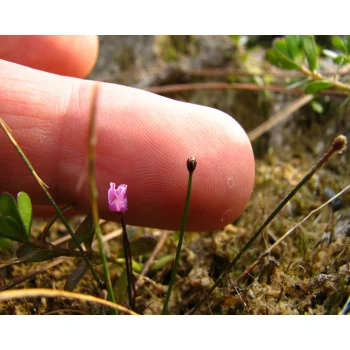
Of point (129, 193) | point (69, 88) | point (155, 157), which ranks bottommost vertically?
point (129, 193)

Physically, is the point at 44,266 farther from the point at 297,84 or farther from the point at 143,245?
the point at 297,84

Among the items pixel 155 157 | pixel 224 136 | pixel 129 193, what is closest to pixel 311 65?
pixel 224 136

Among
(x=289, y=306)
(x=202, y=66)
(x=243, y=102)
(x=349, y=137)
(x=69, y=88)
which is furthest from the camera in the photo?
(x=202, y=66)

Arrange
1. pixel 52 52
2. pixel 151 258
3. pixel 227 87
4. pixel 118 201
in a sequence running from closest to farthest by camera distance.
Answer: pixel 118 201 < pixel 151 258 < pixel 52 52 < pixel 227 87

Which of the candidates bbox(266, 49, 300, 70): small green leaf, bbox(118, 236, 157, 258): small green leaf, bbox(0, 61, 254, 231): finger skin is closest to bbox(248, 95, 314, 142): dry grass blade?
bbox(266, 49, 300, 70): small green leaf

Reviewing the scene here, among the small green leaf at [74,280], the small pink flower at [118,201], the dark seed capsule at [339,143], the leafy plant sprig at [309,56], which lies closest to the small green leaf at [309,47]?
the leafy plant sprig at [309,56]

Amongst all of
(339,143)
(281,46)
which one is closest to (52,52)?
(281,46)

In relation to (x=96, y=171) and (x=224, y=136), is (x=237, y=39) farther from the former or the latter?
(x=96, y=171)
